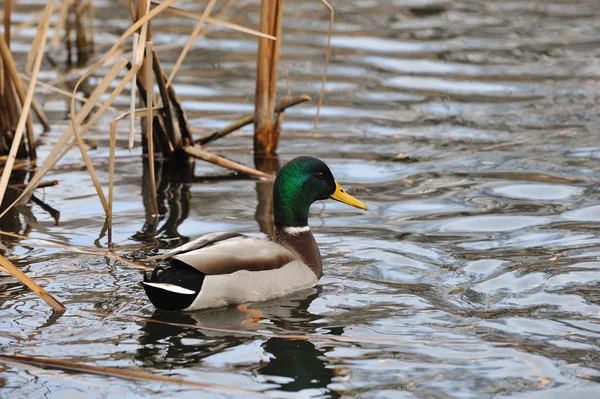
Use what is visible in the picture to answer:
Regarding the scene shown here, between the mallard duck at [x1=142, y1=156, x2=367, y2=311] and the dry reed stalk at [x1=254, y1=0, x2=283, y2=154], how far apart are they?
1645 mm

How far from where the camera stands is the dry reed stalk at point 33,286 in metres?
4.98

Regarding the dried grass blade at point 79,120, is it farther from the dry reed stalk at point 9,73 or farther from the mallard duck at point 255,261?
the dry reed stalk at point 9,73

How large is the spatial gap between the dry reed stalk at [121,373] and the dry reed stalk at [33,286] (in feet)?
1.63

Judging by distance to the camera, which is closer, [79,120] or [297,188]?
[79,120]

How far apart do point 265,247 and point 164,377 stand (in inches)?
57.9

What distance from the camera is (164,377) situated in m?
4.45

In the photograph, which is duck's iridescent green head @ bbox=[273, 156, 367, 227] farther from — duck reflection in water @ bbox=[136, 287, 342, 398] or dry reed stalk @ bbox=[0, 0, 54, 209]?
dry reed stalk @ bbox=[0, 0, 54, 209]

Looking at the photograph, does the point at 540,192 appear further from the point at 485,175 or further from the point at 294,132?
the point at 294,132

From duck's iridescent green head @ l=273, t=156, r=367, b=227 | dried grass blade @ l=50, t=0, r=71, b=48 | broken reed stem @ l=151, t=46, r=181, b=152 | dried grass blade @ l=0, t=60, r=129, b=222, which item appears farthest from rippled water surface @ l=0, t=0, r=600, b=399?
dried grass blade @ l=50, t=0, r=71, b=48

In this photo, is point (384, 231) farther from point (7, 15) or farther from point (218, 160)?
point (7, 15)

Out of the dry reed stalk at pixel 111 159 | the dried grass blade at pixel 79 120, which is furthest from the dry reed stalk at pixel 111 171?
the dried grass blade at pixel 79 120

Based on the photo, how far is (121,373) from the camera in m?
4.49

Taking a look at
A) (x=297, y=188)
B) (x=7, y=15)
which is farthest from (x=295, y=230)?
(x=7, y=15)

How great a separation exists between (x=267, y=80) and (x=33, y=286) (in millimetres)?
3301
